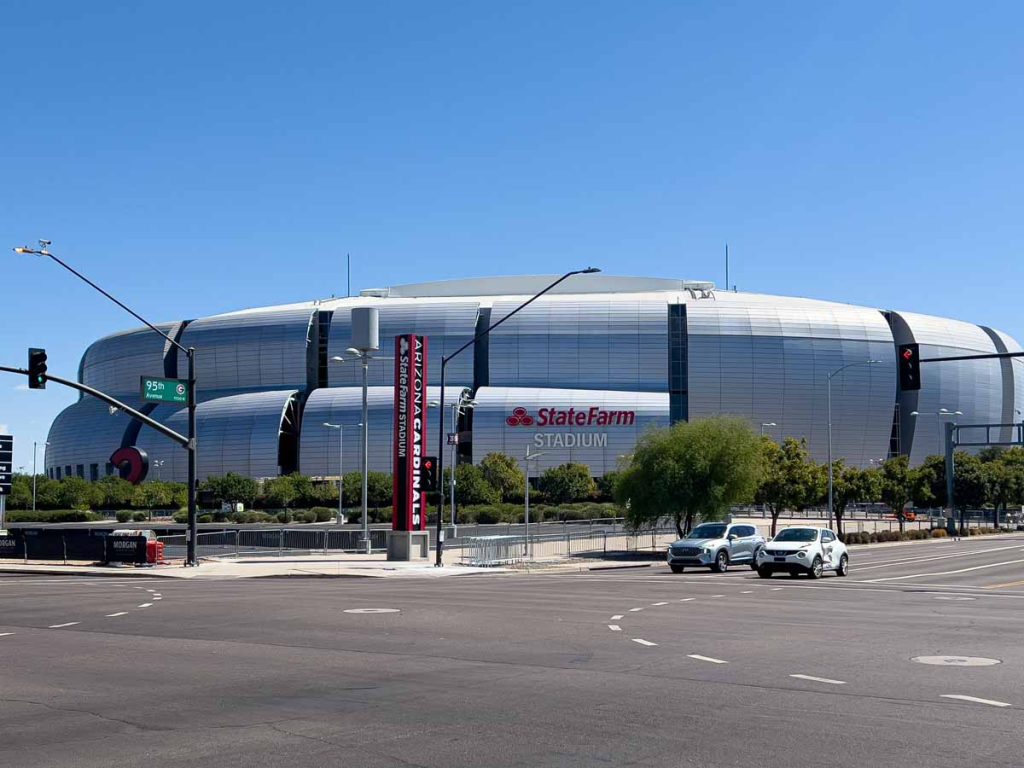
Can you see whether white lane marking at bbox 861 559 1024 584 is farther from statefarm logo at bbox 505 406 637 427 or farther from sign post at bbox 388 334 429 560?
statefarm logo at bbox 505 406 637 427

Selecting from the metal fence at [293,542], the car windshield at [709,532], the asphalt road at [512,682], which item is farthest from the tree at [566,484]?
the asphalt road at [512,682]

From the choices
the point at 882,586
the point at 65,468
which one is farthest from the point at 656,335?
the point at 882,586

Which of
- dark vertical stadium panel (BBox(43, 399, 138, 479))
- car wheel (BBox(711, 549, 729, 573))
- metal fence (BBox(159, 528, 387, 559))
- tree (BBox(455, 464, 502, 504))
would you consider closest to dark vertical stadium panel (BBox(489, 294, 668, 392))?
tree (BBox(455, 464, 502, 504))

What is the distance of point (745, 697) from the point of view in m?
12.0

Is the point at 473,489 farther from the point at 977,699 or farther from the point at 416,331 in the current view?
the point at 977,699

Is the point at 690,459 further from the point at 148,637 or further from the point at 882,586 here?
the point at 148,637

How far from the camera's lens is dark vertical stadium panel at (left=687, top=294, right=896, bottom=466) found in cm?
14925

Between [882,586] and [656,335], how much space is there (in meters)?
120

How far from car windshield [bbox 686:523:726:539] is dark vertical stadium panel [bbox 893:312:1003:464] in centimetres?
11691

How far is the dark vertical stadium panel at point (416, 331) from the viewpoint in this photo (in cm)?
15238

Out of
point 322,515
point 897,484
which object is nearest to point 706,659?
point 897,484

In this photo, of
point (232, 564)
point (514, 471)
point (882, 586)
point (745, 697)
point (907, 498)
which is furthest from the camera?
point (514, 471)

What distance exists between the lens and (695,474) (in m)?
57.6

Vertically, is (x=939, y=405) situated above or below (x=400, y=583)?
above
